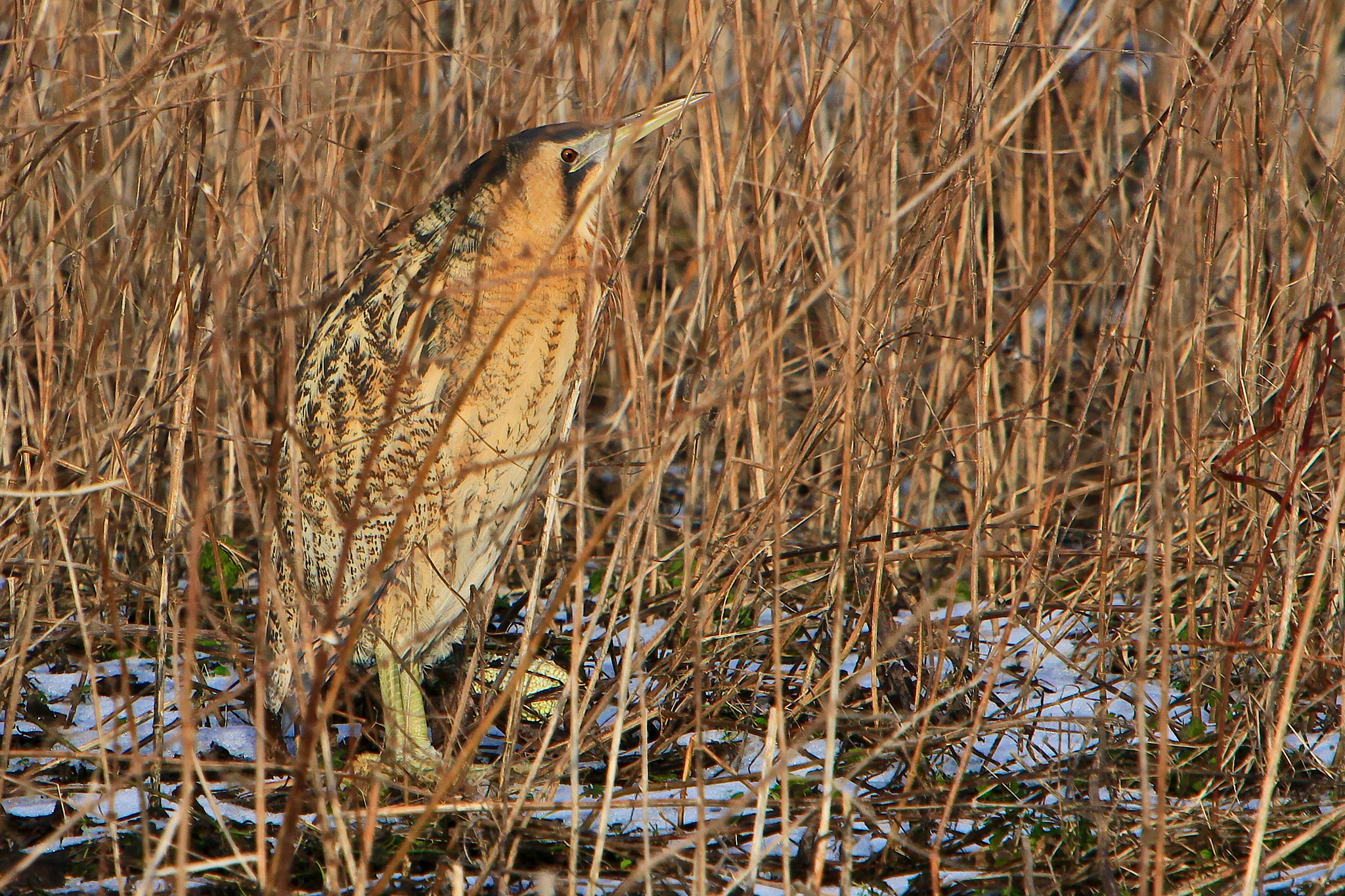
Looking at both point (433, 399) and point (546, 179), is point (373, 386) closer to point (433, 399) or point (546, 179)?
point (433, 399)

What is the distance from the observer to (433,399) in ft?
7.47

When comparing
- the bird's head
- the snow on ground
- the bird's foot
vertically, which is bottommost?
the bird's foot

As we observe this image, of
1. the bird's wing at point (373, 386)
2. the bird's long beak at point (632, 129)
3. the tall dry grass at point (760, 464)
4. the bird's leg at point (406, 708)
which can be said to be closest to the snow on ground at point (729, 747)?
the tall dry grass at point (760, 464)

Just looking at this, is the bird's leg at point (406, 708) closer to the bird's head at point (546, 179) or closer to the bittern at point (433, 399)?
the bittern at point (433, 399)

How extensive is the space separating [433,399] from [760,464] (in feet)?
1.93

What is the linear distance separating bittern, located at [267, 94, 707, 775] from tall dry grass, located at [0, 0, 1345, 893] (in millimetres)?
114

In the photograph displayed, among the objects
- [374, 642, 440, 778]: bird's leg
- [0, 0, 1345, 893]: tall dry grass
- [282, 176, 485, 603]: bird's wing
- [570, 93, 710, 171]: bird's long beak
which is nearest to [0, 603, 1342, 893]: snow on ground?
[0, 0, 1345, 893]: tall dry grass

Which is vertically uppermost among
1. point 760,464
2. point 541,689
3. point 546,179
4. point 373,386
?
point 546,179

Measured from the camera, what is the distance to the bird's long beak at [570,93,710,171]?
5.20 ft

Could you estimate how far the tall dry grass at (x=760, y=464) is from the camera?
1.63 metres

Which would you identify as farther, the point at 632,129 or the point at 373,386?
the point at 373,386

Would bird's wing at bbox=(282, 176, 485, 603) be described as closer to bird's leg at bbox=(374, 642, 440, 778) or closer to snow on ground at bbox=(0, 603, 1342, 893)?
bird's leg at bbox=(374, 642, 440, 778)

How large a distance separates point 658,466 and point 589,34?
1.00 metres

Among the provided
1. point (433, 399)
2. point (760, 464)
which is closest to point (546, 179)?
point (433, 399)
